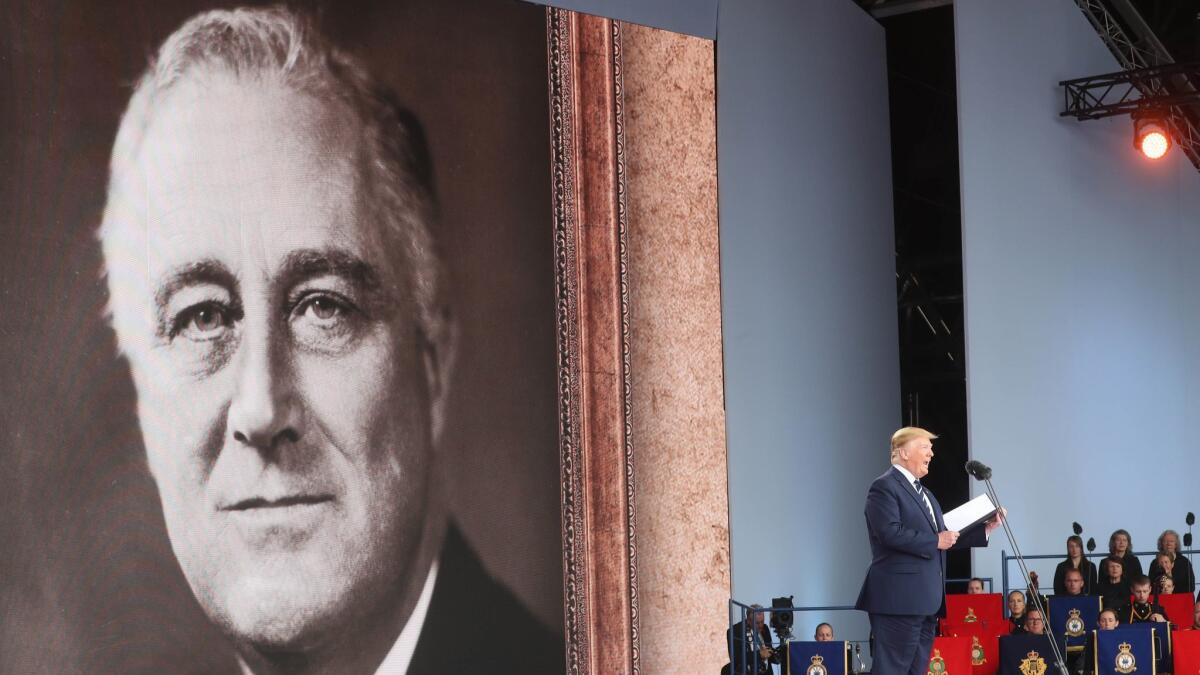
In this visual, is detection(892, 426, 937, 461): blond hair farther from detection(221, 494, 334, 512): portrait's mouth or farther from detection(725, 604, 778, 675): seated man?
detection(221, 494, 334, 512): portrait's mouth

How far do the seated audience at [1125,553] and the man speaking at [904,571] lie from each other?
476 centimetres

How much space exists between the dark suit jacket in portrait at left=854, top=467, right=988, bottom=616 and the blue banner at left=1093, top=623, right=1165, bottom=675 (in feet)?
7.36

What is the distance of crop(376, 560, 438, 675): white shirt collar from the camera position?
582 cm

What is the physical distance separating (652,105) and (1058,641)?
3835 millimetres

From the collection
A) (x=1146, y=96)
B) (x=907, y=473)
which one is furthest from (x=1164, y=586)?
(x=907, y=473)

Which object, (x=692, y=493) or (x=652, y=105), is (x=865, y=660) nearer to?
(x=692, y=493)

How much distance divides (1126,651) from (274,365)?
4.53 m

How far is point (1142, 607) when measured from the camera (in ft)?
27.6

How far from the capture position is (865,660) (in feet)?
33.8

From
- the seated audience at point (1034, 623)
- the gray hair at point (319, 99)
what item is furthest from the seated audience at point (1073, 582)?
the gray hair at point (319, 99)

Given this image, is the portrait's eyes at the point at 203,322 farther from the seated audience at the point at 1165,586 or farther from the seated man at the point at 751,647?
the seated audience at the point at 1165,586

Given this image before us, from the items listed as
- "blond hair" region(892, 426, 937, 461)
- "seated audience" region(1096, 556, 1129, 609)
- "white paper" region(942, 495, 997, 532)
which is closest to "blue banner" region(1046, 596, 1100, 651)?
"seated audience" region(1096, 556, 1129, 609)

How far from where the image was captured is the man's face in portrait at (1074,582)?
888cm

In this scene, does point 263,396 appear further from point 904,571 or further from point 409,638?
point 904,571
